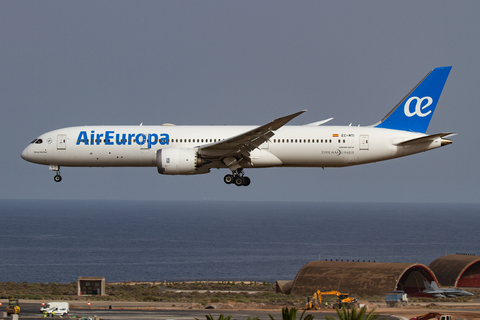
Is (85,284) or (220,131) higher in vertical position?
(220,131)

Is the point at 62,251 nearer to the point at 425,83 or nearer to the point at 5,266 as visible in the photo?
the point at 5,266

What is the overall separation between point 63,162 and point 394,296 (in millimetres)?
29682

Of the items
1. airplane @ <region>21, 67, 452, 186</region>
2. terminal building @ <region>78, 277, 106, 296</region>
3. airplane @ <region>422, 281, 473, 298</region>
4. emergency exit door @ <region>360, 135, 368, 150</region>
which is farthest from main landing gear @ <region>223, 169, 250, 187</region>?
airplane @ <region>422, 281, 473, 298</region>

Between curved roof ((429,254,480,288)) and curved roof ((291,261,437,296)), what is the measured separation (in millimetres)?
9830

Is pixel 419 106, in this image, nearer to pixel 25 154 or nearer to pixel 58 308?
pixel 58 308

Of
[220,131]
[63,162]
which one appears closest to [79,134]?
[63,162]

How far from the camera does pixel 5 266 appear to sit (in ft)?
428

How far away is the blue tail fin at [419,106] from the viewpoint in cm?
4619

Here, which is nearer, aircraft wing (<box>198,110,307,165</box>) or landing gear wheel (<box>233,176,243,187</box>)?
aircraft wing (<box>198,110,307,165</box>)

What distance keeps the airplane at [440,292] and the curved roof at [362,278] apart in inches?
48.6

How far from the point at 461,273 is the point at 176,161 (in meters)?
47.9

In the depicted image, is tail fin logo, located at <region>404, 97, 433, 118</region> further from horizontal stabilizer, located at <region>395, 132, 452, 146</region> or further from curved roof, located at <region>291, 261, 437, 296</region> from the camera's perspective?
curved roof, located at <region>291, 261, 437, 296</region>

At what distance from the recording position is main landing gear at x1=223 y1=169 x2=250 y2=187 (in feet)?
146

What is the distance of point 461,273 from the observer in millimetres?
74625
